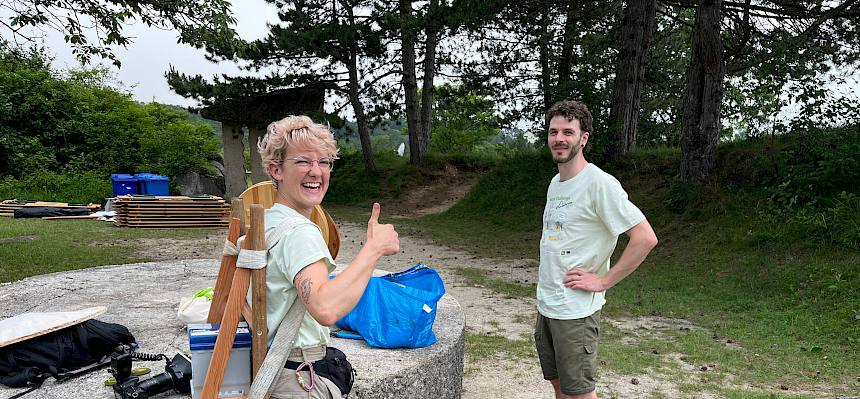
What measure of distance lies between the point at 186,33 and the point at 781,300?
334 inches

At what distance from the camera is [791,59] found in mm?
11484

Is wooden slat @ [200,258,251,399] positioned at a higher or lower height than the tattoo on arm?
lower

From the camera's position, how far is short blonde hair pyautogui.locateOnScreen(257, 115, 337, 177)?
2107 millimetres

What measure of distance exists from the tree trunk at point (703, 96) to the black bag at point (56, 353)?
10999 millimetres

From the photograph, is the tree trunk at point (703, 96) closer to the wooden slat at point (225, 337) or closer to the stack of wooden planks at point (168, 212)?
the stack of wooden planks at point (168, 212)

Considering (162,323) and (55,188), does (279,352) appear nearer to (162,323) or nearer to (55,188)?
(162,323)

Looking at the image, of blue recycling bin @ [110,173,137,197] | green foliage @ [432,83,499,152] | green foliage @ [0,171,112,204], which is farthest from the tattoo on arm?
green foliage @ [432,83,499,152]

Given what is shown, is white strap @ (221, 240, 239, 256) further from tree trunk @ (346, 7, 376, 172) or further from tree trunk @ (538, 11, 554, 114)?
tree trunk @ (346, 7, 376, 172)

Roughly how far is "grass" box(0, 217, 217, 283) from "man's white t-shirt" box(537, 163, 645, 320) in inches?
287

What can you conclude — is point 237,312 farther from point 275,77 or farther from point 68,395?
point 275,77

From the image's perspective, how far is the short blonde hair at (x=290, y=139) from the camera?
211 centimetres

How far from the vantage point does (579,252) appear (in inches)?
119

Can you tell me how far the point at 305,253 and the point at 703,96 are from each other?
11.7 meters

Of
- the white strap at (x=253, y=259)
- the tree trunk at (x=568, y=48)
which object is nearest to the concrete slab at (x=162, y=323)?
the white strap at (x=253, y=259)
